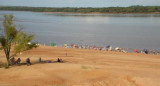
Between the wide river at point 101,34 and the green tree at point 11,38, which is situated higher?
the green tree at point 11,38

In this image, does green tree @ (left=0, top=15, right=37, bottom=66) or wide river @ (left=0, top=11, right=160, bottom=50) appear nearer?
green tree @ (left=0, top=15, right=37, bottom=66)

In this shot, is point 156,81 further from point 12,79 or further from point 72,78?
point 12,79

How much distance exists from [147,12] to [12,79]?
519 feet

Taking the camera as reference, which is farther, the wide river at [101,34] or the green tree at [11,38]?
the wide river at [101,34]

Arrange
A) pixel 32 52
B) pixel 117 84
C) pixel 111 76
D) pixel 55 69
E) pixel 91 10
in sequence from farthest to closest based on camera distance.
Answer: pixel 91 10 → pixel 32 52 → pixel 55 69 → pixel 111 76 → pixel 117 84

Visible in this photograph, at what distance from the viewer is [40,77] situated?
14.1 meters

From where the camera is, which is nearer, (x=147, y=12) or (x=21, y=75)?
(x=21, y=75)

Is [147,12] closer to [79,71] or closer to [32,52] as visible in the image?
[32,52]

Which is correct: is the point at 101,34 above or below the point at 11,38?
below

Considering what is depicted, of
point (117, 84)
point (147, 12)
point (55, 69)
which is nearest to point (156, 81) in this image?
point (117, 84)

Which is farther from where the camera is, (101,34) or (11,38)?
(101,34)

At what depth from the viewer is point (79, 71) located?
49.4 ft

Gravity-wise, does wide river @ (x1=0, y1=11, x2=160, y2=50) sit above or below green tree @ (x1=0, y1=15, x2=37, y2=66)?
below

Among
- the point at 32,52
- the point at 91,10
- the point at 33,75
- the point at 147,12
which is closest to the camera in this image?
the point at 33,75
